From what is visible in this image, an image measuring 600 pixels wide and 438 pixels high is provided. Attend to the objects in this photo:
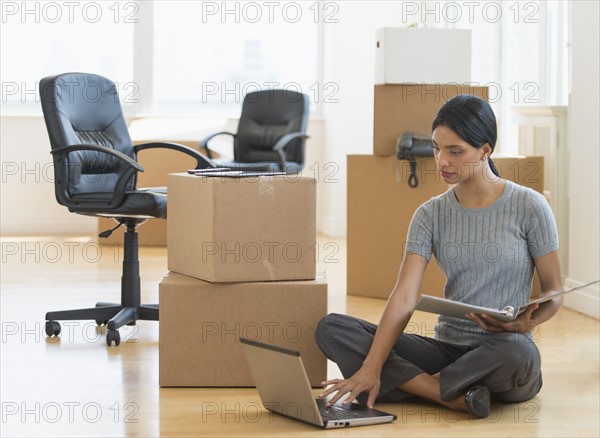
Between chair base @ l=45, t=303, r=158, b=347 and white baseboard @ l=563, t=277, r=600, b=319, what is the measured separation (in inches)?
70.6

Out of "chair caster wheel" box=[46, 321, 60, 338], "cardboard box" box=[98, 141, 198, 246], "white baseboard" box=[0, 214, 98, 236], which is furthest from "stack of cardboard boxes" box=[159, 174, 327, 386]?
"white baseboard" box=[0, 214, 98, 236]

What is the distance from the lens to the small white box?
4.44 m

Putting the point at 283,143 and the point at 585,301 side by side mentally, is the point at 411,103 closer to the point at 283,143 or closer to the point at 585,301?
the point at 585,301

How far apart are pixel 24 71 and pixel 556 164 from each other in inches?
A: 161

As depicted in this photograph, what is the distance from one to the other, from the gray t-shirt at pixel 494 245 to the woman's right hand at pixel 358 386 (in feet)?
1.03

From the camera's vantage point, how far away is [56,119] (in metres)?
3.79

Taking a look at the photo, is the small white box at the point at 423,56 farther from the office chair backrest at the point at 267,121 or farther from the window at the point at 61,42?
the window at the point at 61,42

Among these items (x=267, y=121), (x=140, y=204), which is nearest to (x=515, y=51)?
(x=267, y=121)

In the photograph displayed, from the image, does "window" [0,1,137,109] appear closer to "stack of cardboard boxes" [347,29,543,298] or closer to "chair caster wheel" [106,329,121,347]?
"stack of cardboard boxes" [347,29,543,298]

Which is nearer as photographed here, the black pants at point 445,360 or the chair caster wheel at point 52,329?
the black pants at point 445,360

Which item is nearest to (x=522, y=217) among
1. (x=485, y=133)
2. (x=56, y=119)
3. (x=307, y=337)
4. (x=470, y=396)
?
(x=485, y=133)

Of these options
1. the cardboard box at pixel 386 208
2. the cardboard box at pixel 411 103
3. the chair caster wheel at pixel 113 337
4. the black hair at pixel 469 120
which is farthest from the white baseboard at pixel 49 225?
the black hair at pixel 469 120

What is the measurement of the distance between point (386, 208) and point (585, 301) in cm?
95

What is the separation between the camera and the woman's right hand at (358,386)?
2.59 m
